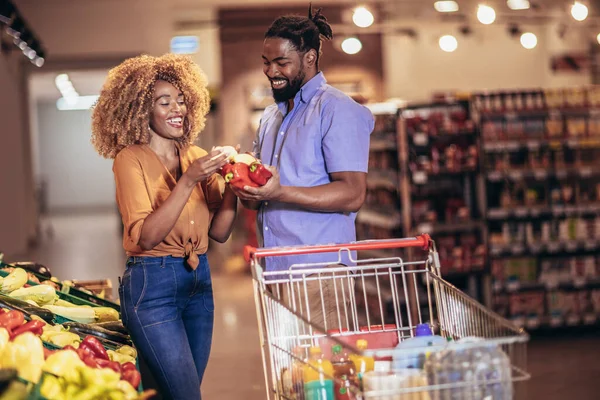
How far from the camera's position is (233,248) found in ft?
49.3

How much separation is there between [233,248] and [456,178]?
7.71 meters

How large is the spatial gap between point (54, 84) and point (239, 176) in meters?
24.6

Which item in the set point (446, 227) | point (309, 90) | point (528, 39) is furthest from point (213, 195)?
point (528, 39)

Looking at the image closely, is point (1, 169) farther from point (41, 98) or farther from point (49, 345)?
point (41, 98)

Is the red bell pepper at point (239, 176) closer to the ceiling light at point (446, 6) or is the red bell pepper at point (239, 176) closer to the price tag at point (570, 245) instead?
the price tag at point (570, 245)

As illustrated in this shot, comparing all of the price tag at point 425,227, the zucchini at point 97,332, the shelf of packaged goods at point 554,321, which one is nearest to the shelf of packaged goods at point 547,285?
the shelf of packaged goods at point 554,321

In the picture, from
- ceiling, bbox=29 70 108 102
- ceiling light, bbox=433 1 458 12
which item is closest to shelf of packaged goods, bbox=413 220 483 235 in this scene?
ceiling light, bbox=433 1 458 12

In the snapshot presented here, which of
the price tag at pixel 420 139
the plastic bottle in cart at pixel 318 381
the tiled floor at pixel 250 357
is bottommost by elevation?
the tiled floor at pixel 250 357

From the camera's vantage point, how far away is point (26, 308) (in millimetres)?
3352

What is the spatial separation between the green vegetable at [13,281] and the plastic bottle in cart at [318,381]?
173 cm

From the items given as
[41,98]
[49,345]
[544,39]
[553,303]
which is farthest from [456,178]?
[41,98]

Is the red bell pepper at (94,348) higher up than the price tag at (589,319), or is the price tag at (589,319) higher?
the red bell pepper at (94,348)

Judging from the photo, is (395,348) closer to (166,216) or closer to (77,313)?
(166,216)

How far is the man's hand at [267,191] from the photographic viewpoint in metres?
2.92
